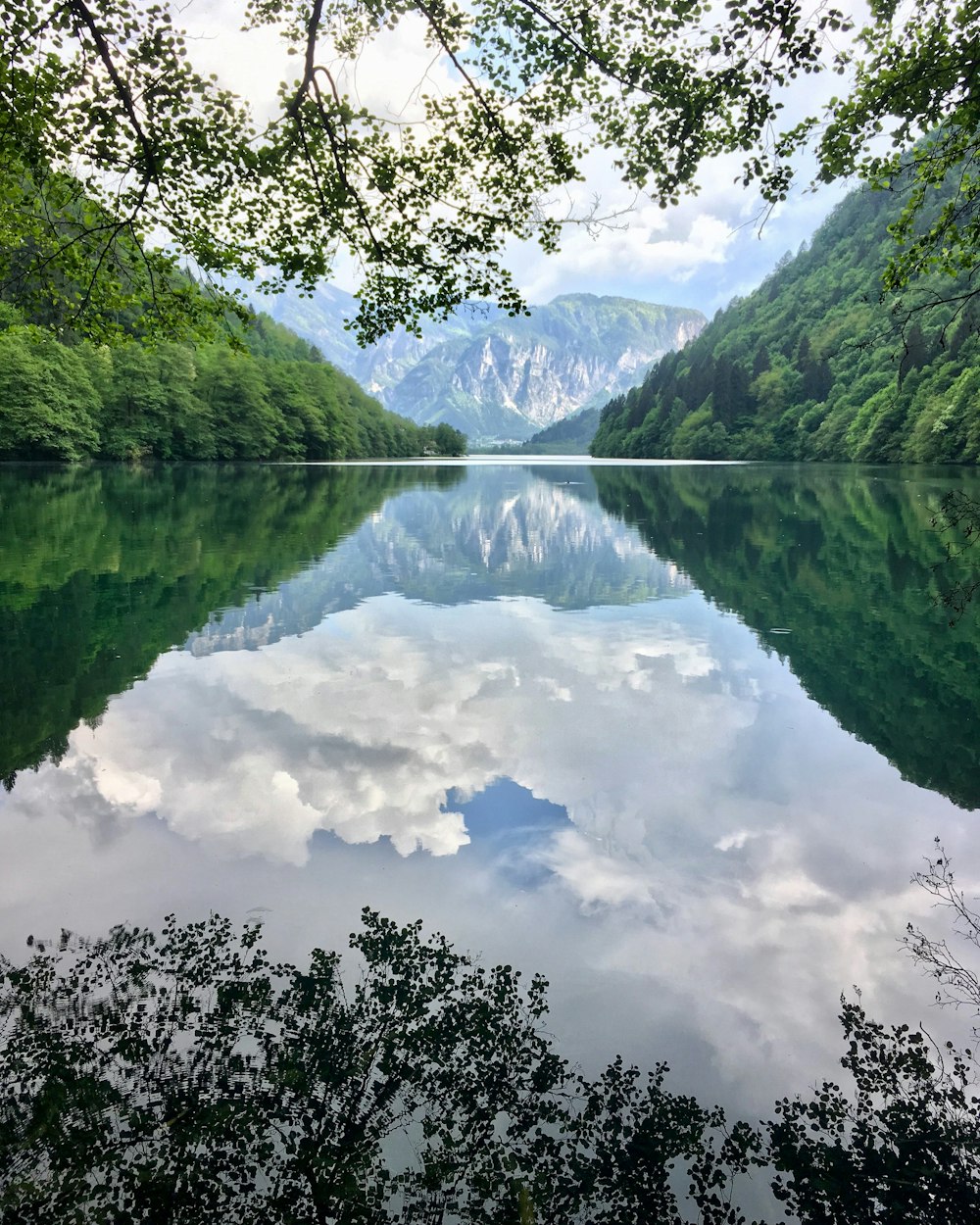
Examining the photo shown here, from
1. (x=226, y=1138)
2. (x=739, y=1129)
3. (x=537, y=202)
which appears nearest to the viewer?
(x=226, y=1138)

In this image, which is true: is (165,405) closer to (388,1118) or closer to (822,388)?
(388,1118)

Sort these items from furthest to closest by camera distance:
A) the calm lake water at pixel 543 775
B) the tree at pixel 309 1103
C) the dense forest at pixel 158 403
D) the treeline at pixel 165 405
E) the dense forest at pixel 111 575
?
the treeline at pixel 165 405, the dense forest at pixel 158 403, the dense forest at pixel 111 575, the calm lake water at pixel 543 775, the tree at pixel 309 1103

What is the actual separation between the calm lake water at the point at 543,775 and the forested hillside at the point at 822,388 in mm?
63363

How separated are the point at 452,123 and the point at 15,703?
35.0 ft

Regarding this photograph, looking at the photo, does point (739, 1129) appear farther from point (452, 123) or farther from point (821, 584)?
point (821, 584)

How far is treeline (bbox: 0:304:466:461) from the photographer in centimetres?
6556

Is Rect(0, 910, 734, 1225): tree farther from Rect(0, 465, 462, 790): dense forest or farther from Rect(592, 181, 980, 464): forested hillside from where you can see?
Rect(592, 181, 980, 464): forested hillside

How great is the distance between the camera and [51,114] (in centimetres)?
938

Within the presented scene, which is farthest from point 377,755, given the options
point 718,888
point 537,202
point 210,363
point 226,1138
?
point 210,363

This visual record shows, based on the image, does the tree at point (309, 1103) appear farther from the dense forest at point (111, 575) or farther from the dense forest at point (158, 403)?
the dense forest at point (158, 403)

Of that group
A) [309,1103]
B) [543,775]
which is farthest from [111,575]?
[309,1103]

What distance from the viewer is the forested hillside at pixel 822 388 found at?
273ft

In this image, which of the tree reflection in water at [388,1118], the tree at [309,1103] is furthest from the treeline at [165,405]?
the tree reflection in water at [388,1118]

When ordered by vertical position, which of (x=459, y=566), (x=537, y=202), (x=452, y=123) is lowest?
(x=459, y=566)
